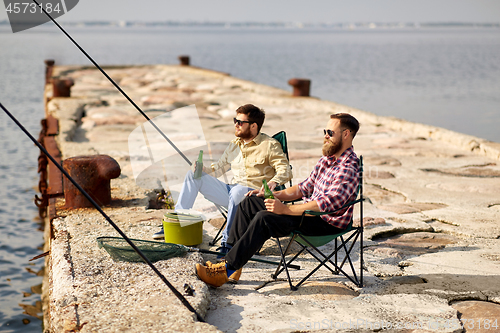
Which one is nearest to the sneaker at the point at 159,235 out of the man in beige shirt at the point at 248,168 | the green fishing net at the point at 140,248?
the man in beige shirt at the point at 248,168

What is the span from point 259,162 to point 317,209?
2.78 feet

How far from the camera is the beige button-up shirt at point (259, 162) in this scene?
4.01m

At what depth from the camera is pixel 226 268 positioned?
335cm

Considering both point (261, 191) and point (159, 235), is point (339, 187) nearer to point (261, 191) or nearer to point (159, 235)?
point (261, 191)

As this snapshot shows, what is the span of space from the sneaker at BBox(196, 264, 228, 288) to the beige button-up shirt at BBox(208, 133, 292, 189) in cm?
88

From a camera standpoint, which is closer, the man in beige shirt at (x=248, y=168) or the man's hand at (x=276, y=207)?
the man's hand at (x=276, y=207)

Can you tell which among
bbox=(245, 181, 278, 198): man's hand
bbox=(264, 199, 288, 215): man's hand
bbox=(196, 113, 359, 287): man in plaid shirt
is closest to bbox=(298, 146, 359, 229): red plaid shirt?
bbox=(196, 113, 359, 287): man in plaid shirt

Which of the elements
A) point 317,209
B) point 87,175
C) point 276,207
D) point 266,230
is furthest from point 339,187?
point 87,175

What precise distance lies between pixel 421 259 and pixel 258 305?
1.43m

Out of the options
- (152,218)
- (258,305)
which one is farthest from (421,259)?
(152,218)

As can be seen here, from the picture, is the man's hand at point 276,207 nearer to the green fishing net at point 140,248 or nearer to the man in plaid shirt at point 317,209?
the man in plaid shirt at point 317,209

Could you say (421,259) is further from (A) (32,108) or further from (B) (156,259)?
(A) (32,108)

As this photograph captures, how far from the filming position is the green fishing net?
3.43 m

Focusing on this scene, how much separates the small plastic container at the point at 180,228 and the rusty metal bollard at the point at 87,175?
3.05ft
